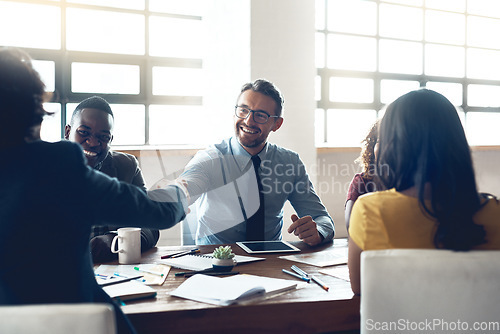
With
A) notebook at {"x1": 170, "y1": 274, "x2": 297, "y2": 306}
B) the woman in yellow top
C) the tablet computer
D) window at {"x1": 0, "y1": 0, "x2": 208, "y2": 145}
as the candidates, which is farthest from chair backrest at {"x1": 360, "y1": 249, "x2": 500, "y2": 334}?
window at {"x1": 0, "y1": 0, "x2": 208, "y2": 145}

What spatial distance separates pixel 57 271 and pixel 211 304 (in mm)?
407

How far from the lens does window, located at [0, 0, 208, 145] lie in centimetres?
362

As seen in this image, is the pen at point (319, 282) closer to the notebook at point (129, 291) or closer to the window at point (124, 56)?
the notebook at point (129, 291)

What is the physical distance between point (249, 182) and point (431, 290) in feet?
5.02

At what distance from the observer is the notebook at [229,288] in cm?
121

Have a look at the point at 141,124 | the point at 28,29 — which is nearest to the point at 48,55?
the point at 28,29

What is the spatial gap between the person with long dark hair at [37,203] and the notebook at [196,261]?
1.84 feet

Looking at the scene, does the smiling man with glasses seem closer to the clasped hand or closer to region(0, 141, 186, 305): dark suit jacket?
the clasped hand

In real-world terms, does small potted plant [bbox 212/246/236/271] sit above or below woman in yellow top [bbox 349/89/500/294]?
below

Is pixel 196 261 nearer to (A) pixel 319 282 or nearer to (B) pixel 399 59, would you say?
(A) pixel 319 282

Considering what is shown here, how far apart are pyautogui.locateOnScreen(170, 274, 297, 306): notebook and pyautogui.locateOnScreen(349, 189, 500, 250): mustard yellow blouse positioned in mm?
294

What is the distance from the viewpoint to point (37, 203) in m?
0.92

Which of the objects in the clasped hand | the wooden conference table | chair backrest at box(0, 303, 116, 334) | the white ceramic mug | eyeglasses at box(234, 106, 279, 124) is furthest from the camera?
eyeglasses at box(234, 106, 279, 124)

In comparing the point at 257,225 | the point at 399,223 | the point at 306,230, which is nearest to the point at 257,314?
the point at 399,223
